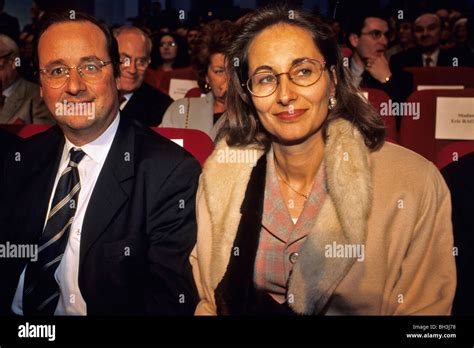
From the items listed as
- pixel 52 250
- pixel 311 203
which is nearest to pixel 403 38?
pixel 311 203

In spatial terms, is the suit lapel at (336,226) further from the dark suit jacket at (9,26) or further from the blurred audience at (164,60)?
the blurred audience at (164,60)

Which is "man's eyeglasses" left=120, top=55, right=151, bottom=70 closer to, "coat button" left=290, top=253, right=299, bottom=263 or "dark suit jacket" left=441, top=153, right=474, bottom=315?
"coat button" left=290, top=253, right=299, bottom=263

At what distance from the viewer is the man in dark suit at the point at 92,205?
6.97 ft

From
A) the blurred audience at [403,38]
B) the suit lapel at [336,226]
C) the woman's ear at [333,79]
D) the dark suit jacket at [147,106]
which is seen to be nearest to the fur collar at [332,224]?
the suit lapel at [336,226]

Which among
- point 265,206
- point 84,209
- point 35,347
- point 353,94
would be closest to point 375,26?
point 353,94

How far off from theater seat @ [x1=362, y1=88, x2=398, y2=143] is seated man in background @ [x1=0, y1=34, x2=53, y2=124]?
1549mm

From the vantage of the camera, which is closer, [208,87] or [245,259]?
[245,259]

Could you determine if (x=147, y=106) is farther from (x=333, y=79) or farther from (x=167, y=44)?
(x=333, y=79)

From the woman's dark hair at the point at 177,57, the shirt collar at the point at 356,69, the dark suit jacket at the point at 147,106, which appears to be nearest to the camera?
the shirt collar at the point at 356,69

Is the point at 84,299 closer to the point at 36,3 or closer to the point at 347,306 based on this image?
the point at 347,306

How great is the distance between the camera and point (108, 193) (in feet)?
6.99

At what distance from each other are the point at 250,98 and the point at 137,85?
1825 mm

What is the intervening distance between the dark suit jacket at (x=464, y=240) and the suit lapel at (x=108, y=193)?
1.00 meters

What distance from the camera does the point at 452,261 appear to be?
200cm
